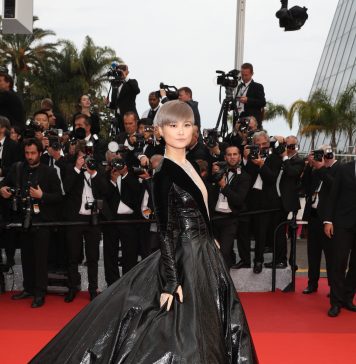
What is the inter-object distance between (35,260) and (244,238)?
2184mm

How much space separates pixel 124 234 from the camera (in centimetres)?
690

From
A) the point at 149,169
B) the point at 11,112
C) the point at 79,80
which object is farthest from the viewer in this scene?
the point at 79,80

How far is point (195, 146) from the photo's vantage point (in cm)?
756

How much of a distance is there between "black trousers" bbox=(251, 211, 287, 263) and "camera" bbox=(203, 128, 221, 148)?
90 cm

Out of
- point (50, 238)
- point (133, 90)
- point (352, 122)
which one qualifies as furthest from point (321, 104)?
point (50, 238)

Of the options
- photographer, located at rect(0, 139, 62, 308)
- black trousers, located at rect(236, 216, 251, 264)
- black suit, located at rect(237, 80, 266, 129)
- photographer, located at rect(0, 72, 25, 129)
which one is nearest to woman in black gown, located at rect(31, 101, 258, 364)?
photographer, located at rect(0, 139, 62, 308)

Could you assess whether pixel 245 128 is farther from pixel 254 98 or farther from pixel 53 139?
pixel 53 139

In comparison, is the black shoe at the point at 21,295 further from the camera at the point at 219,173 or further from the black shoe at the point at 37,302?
the camera at the point at 219,173

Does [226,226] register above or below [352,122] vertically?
A: below

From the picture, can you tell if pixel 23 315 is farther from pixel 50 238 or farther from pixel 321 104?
pixel 321 104

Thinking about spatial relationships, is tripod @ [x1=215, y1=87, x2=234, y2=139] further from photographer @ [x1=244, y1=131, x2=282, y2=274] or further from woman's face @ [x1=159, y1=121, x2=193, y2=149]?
woman's face @ [x1=159, y1=121, x2=193, y2=149]

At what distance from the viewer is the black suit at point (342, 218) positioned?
6418 mm

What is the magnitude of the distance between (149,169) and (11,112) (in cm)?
244

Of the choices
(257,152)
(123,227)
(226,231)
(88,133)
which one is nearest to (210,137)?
(257,152)
